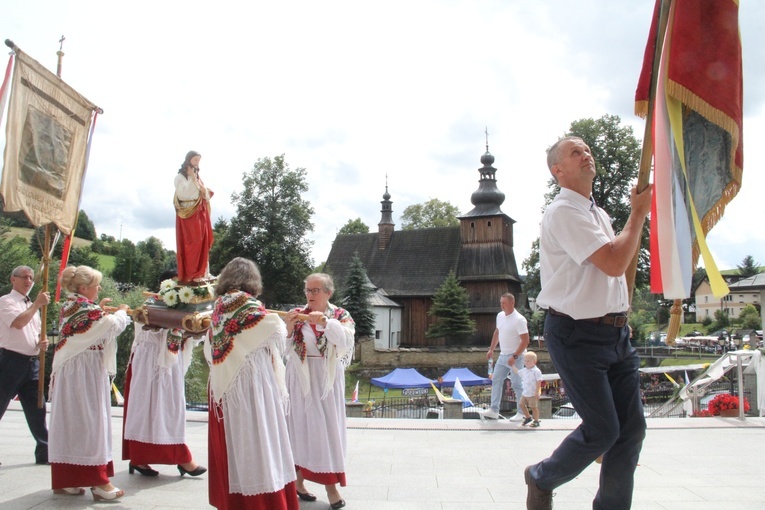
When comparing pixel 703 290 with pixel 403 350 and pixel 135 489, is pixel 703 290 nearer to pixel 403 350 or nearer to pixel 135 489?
pixel 403 350

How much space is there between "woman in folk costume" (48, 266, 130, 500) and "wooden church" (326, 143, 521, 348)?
1824 inches

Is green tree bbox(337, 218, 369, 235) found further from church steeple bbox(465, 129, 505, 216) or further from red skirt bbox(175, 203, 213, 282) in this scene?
red skirt bbox(175, 203, 213, 282)

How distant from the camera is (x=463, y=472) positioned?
20.3 feet

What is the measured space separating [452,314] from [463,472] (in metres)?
43.0

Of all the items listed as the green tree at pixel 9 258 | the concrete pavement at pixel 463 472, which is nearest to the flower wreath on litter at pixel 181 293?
the concrete pavement at pixel 463 472

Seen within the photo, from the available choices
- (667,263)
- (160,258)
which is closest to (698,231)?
(667,263)

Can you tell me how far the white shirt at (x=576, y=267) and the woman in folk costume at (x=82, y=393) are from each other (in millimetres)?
3867

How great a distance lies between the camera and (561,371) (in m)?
3.73

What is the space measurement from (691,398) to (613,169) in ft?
93.9

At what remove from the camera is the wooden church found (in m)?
53.4

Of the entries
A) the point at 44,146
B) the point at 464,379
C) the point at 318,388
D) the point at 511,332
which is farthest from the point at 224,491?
the point at 464,379

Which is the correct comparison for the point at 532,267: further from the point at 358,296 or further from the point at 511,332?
the point at 511,332

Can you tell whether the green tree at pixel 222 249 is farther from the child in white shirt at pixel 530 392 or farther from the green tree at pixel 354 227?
the child in white shirt at pixel 530 392

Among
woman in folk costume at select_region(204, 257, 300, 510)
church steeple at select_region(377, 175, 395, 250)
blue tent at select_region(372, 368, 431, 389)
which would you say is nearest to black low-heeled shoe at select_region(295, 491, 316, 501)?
woman in folk costume at select_region(204, 257, 300, 510)
